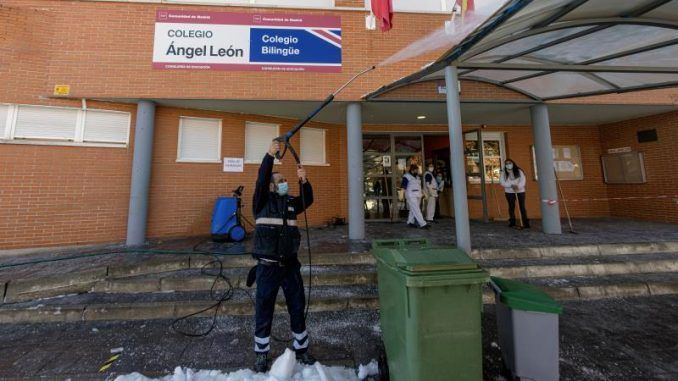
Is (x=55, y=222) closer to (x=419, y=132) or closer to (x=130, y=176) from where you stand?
(x=130, y=176)

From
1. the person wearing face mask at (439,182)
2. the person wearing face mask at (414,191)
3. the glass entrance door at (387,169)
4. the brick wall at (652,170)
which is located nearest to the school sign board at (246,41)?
the glass entrance door at (387,169)

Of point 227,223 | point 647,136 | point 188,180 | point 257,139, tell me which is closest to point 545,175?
point 647,136

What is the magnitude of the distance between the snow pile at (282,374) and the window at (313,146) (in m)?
6.24

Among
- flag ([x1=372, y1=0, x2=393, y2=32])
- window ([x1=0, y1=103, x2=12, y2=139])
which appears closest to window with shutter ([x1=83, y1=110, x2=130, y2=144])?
window ([x1=0, y1=103, x2=12, y2=139])

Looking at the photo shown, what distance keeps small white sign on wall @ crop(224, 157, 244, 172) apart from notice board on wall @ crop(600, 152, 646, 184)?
12884 millimetres

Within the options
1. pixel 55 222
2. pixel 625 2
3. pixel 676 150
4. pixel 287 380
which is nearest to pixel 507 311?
pixel 287 380

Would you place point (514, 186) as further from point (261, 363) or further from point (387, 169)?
point (261, 363)

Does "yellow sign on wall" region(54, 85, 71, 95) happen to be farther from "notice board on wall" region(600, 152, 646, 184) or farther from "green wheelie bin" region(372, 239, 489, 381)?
"notice board on wall" region(600, 152, 646, 184)

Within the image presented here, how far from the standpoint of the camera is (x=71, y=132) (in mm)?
6008

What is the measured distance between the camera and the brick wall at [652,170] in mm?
8148

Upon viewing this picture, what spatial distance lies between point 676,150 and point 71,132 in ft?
55.2

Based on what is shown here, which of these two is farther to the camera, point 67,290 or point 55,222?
point 55,222

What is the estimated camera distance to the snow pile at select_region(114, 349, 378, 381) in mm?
2322

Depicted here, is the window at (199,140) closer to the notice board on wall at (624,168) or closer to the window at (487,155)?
the window at (487,155)
